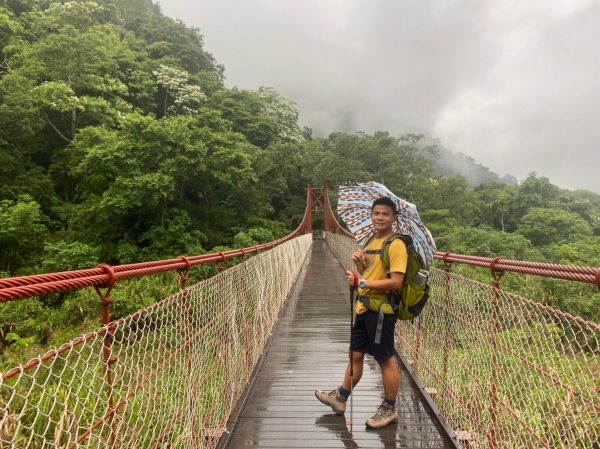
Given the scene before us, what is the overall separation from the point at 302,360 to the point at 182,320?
173 cm

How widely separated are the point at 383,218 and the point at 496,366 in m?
0.77

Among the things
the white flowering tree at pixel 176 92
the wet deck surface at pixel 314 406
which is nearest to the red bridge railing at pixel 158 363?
the wet deck surface at pixel 314 406

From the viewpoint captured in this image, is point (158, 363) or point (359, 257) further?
point (359, 257)

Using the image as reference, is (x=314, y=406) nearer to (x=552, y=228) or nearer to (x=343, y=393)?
(x=343, y=393)

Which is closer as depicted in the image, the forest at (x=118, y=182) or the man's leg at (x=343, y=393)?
the man's leg at (x=343, y=393)

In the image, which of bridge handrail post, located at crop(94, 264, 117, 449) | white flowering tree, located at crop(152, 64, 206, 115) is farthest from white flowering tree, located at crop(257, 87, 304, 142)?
bridge handrail post, located at crop(94, 264, 117, 449)

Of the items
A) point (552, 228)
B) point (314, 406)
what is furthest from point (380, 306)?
point (552, 228)

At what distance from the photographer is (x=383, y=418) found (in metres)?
1.99

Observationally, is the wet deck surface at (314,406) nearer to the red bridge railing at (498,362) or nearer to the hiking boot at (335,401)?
the hiking boot at (335,401)

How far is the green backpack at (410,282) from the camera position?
1785mm

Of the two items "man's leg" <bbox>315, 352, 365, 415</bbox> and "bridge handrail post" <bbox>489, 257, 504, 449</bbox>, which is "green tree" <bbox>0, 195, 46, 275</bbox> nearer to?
"man's leg" <bbox>315, 352, 365, 415</bbox>

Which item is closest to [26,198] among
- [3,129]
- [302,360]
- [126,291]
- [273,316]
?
[3,129]

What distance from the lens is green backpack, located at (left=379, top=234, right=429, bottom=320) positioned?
5.86 feet

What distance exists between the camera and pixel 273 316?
4234 mm
